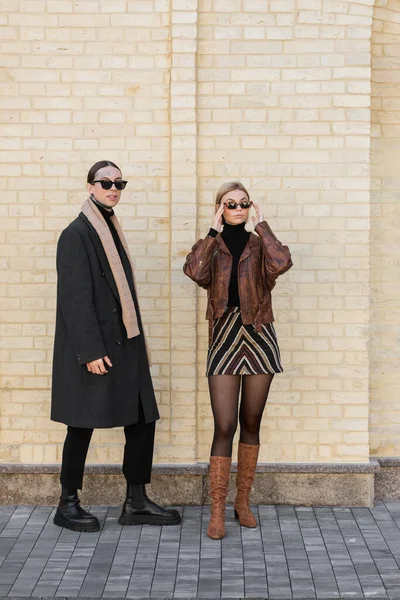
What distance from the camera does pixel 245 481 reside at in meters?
6.56

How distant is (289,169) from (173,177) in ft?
2.59

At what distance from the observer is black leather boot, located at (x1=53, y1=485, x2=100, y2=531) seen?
6.45 metres

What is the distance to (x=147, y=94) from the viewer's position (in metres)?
7.01

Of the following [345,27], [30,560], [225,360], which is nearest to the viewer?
[30,560]

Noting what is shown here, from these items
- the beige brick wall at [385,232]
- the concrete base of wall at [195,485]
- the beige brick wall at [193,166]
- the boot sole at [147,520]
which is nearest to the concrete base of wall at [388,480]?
the beige brick wall at [385,232]

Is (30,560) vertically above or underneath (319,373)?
underneath

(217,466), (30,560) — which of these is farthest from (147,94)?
(30,560)

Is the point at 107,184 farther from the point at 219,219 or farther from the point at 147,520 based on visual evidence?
the point at 147,520

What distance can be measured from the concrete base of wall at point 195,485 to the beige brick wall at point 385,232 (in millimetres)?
435

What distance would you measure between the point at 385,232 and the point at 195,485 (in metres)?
2.22

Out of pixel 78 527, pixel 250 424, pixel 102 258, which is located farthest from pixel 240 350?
pixel 78 527

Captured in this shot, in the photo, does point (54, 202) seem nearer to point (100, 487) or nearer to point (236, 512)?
point (100, 487)

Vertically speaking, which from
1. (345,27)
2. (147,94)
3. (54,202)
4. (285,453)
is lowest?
(285,453)

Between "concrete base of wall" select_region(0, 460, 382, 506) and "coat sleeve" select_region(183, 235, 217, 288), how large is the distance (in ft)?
4.97
